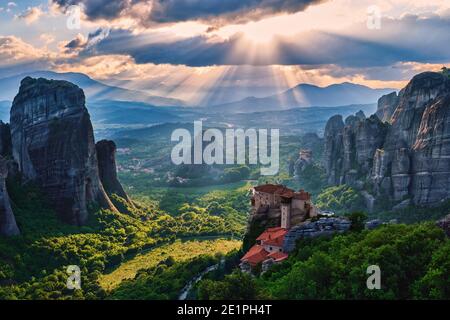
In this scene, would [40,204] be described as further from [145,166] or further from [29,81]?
[145,166]

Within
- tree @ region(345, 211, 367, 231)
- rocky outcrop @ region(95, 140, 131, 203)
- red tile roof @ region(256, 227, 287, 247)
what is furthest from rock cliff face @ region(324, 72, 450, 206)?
rocky outcrop @ region(95, 140, 131, 203)

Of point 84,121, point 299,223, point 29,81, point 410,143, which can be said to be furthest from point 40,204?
point 410,143

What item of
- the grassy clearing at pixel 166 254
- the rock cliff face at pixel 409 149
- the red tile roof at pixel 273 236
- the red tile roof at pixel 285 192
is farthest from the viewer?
the rock cliff face at pixel 409 149

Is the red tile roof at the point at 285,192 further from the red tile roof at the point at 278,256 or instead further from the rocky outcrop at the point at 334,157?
the rocky outcrop at the point at 334,157

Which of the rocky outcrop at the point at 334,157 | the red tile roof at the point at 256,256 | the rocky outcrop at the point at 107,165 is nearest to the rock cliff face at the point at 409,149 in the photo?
the rocky outcrop at the point at 334,157

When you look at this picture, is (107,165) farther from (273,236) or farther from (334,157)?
(334,157)
